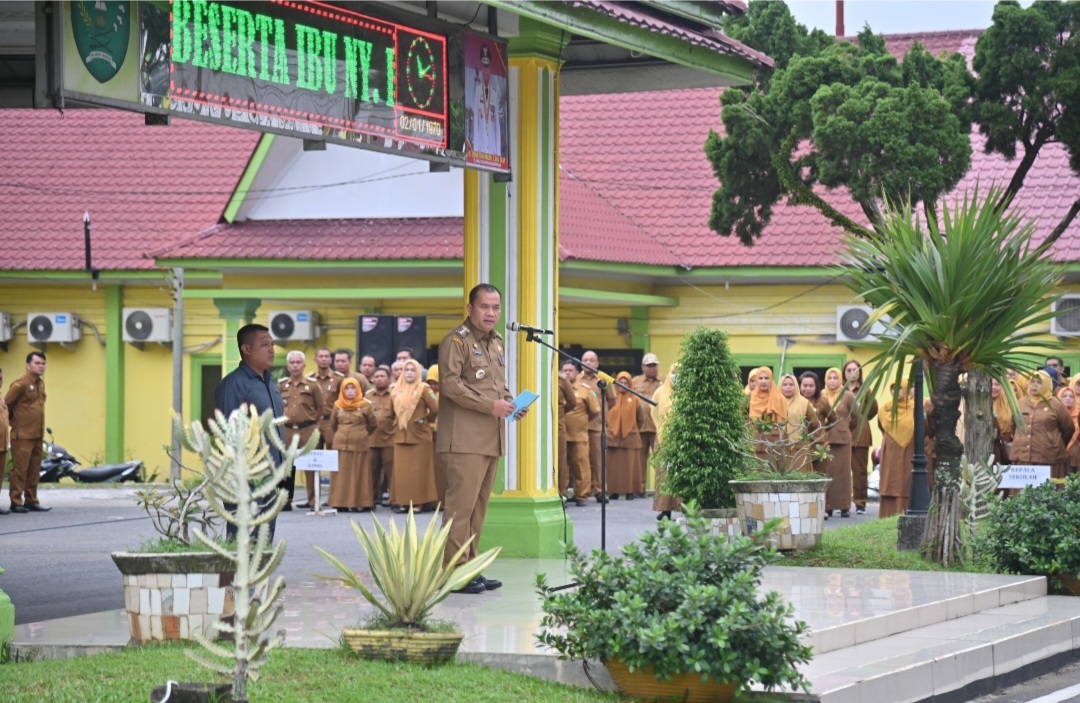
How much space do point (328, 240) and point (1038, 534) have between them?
16517 mm

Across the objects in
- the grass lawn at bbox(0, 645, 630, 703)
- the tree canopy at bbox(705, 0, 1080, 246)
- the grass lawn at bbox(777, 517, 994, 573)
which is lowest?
the grass lawn at bbox(0, 645, 630, 703)

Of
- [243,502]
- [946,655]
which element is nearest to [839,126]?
[946,655]

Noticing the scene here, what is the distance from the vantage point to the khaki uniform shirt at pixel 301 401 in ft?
71.5

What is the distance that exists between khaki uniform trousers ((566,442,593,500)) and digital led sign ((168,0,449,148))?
11.3m

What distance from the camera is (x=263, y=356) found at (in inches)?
397

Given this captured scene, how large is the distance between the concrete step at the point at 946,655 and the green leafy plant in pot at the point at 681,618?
569 mm

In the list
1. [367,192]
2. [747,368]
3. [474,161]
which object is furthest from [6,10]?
[747,368]

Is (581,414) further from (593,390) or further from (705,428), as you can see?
(705,428)

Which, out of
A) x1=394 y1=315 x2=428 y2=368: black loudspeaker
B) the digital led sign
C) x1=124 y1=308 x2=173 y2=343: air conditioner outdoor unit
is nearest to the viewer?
the digital led sign

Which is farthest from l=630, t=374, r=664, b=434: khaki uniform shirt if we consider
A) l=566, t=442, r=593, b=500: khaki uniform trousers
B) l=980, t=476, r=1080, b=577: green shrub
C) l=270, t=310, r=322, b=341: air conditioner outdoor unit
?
l=980, t=476, r=1080, b=577: green shrub

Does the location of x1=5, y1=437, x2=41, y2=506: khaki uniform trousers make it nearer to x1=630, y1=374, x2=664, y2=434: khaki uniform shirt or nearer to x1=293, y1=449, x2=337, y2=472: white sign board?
x1=293, y1=449, x2=337, y2=472: white sign board

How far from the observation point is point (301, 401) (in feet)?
71.8

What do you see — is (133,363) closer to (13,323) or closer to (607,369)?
(13,323)

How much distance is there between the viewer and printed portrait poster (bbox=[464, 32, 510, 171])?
12.7 m
